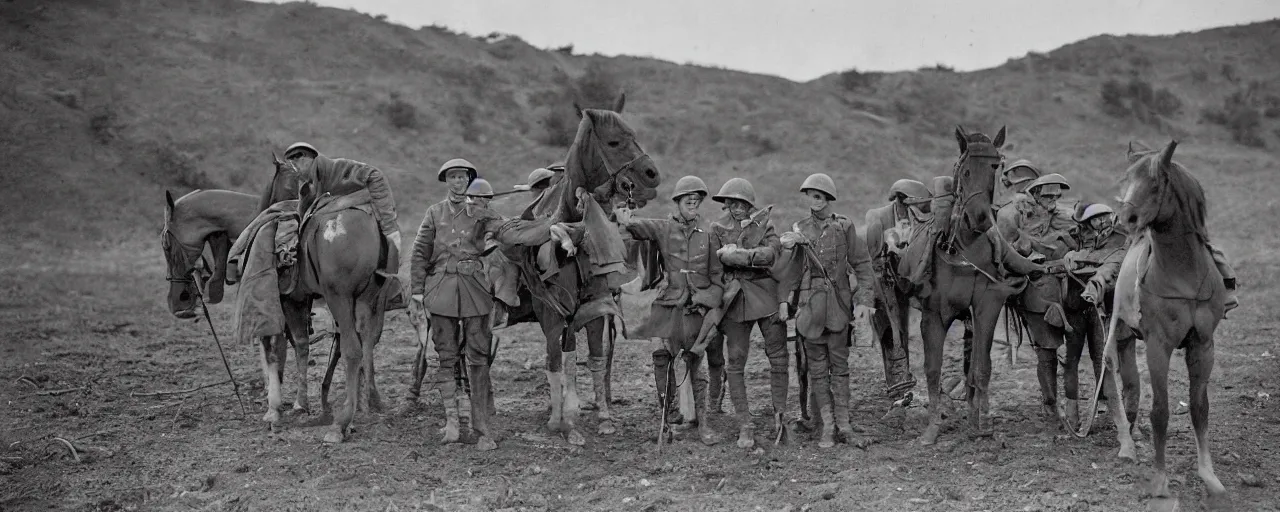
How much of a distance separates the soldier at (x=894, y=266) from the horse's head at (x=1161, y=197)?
267 centimetres

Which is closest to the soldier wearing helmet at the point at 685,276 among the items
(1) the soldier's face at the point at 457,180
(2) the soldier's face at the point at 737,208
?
(2) the soldier's face at the point at 737,208

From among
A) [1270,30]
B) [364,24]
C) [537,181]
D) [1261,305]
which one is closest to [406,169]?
[364,24]

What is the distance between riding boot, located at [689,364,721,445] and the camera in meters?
8.27

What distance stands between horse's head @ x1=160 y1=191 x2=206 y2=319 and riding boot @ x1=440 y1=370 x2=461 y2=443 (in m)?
3.75

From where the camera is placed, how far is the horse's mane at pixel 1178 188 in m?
6.36

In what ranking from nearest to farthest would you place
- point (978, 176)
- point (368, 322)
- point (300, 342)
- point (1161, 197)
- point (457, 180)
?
point (1161, 197) < point (978, 176) < point (457, 180) < point (368, 322) < point (300, 342)

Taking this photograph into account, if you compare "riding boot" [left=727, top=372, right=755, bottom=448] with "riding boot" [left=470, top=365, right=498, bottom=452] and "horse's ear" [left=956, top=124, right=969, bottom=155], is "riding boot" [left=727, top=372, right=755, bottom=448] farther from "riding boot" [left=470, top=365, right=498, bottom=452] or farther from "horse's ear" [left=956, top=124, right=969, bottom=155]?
"horse's ear" [left=956, top=124, right=969, bottom=155]

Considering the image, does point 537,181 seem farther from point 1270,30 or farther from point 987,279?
point 1270,30

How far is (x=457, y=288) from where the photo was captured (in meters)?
8.00

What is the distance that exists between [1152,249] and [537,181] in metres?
5.64

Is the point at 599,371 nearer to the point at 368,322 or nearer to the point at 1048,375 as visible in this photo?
the point at 368,322

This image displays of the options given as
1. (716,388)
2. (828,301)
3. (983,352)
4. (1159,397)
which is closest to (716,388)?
(716,388)

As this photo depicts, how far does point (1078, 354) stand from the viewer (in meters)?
8.59

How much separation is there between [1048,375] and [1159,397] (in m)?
2.06
